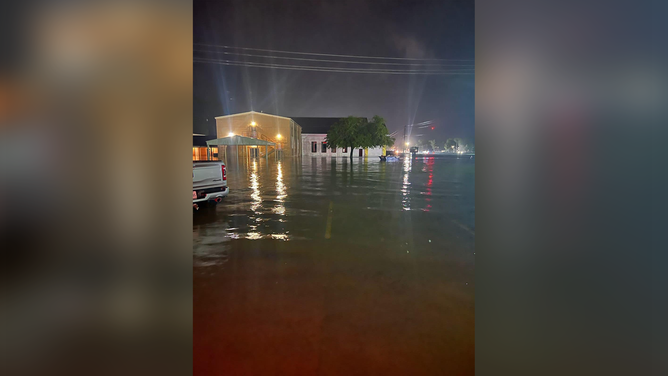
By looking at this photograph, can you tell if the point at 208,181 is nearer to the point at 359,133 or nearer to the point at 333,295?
the point at 333,295

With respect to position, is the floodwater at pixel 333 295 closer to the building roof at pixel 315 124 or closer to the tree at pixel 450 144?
the building roof at pixel 315 124

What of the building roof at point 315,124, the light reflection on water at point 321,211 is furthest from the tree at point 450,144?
the light reflection on water at point 321,211

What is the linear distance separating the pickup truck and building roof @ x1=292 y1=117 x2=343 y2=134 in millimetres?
54158

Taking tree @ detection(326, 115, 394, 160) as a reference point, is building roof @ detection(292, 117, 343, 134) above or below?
above

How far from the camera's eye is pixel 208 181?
1008 cm

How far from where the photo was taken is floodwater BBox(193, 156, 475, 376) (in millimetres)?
2973

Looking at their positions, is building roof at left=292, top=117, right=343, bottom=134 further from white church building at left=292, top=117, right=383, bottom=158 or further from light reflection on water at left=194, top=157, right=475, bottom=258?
light reflection on water at left=194, top=157, right=475, bottom=258

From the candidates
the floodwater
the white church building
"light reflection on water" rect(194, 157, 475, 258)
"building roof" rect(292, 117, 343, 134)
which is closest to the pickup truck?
"light reflection on water" rect(194, 157, 475, 258)

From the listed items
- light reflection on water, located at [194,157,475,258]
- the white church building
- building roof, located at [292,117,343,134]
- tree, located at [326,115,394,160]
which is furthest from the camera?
building roof, located at [292,117,343,134]

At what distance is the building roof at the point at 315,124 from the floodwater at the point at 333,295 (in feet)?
190

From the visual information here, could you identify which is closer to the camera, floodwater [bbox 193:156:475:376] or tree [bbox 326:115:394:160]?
floodwater [bbox 193:156:475:376]

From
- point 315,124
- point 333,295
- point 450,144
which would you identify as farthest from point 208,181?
point 450,144
